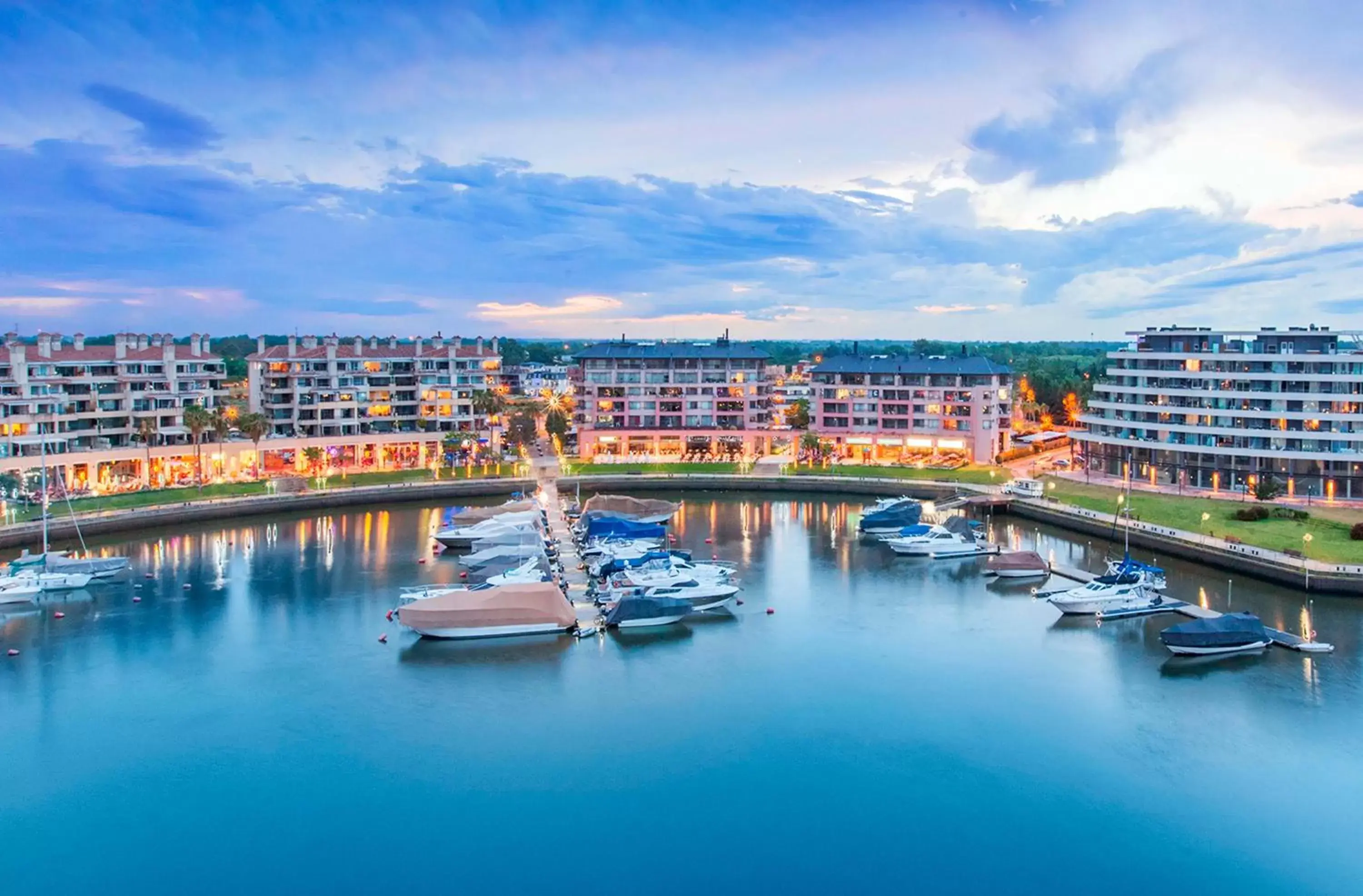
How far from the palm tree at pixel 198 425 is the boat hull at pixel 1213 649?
61422 millimetres

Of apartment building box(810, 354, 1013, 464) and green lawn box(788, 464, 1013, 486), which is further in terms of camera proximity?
apartment building box(810, 354, 1013, 464)

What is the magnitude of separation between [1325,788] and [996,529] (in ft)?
117

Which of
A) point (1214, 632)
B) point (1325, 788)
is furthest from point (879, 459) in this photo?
point (1325, 788)

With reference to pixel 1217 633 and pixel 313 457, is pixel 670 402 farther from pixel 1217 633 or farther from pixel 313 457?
pixel 1217 633

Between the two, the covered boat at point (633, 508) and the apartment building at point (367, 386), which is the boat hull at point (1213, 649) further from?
the apartment building at point (367, 386)

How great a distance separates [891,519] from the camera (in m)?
62.1

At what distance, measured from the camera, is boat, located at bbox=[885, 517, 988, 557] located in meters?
55.4

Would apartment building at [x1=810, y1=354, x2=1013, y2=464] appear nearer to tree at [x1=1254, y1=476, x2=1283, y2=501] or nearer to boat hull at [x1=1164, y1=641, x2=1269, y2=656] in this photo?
tree at [x1=1254, y1=476, x2=1283, y2=501]

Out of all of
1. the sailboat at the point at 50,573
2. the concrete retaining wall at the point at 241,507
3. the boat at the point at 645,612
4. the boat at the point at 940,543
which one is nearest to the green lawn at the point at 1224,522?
the boat at the point at 940,543

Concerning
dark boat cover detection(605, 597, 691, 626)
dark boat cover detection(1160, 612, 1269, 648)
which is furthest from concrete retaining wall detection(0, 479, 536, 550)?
dark boat cover detection(1160, 612, 1269, 648)

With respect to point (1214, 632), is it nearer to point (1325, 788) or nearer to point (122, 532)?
point (1325, 788)

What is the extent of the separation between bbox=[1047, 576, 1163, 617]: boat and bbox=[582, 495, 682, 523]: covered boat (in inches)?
968

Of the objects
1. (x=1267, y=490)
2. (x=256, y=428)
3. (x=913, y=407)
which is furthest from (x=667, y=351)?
(x=1267, y=490)

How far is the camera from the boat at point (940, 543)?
55406 millimetres
